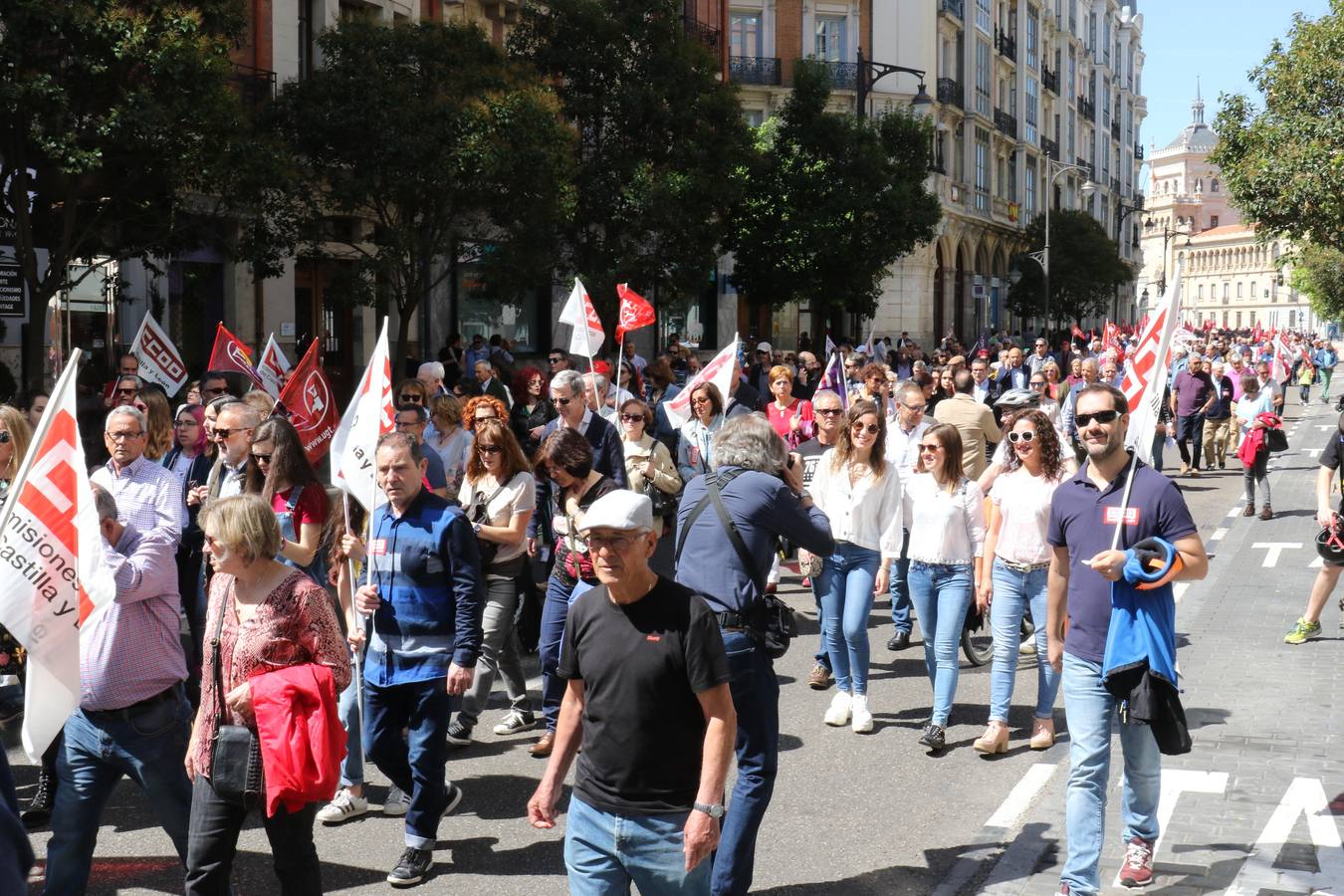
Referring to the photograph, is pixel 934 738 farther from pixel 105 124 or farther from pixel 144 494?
pixel 105 124

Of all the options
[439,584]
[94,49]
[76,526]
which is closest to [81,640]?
[76,526]

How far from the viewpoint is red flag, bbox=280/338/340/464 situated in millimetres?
10422

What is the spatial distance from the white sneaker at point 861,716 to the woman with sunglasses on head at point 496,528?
5.99 ft

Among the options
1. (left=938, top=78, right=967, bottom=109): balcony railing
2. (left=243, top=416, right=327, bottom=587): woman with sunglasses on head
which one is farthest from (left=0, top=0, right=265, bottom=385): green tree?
(left=938, top=78, right=967, bottom=109): balcony railing

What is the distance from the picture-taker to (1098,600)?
17.6ft

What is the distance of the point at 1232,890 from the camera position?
5523mm

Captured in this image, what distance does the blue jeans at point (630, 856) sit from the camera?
401 cm

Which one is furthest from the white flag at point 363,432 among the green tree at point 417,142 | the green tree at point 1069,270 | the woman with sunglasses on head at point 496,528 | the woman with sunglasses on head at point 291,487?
the green tree at point 1069,270

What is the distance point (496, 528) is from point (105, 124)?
27.5 ft

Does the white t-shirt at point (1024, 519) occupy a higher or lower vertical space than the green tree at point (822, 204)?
lower

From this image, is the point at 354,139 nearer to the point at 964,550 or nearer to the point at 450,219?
the point at 450,219

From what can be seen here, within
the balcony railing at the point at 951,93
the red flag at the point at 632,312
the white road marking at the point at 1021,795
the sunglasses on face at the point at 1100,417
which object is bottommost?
the white road marking at the point at 1021,795

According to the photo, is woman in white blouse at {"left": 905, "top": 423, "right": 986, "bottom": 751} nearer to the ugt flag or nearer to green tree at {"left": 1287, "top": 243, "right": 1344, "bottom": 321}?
the ugt flag

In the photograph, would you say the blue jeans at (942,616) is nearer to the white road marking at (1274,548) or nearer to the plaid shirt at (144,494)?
the plaid shirt at (144,494)
